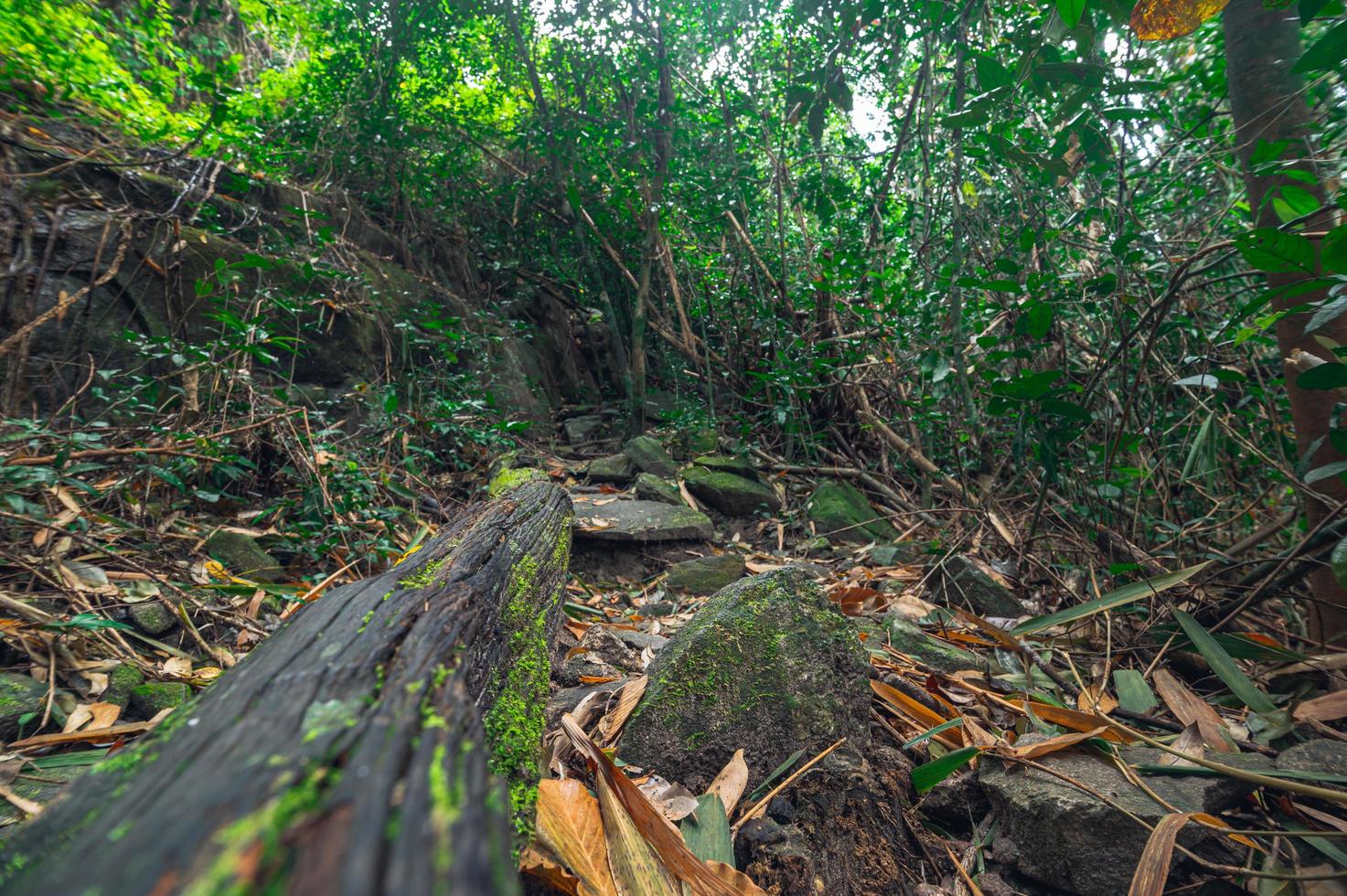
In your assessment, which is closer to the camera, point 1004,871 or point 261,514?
point 1004,871

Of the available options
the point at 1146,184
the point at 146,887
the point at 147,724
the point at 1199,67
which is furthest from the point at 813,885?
the point at 1146,184

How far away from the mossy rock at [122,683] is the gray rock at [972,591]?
9.15 feet

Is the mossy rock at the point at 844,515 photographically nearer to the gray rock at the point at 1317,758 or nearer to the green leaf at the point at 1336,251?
the gray rock at the point at 1317,758

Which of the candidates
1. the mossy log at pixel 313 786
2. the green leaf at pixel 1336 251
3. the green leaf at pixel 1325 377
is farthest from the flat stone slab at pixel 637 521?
the green leaf at pixel 1336 251

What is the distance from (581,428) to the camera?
6711 mm

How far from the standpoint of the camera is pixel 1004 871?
1299 mm

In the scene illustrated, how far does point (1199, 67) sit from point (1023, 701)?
2.88 metres

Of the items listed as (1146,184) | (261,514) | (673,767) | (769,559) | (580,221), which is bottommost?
(769,559)

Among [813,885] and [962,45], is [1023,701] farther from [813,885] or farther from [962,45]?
[962,45]

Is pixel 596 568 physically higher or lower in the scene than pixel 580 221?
lower

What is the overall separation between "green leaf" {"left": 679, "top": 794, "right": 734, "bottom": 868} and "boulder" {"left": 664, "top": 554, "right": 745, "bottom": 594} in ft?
6.84

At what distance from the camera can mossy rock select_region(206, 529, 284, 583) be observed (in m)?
2.54

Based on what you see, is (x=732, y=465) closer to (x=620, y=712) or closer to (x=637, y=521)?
(x=637, y=521)

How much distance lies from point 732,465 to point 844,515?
3.78 ft
